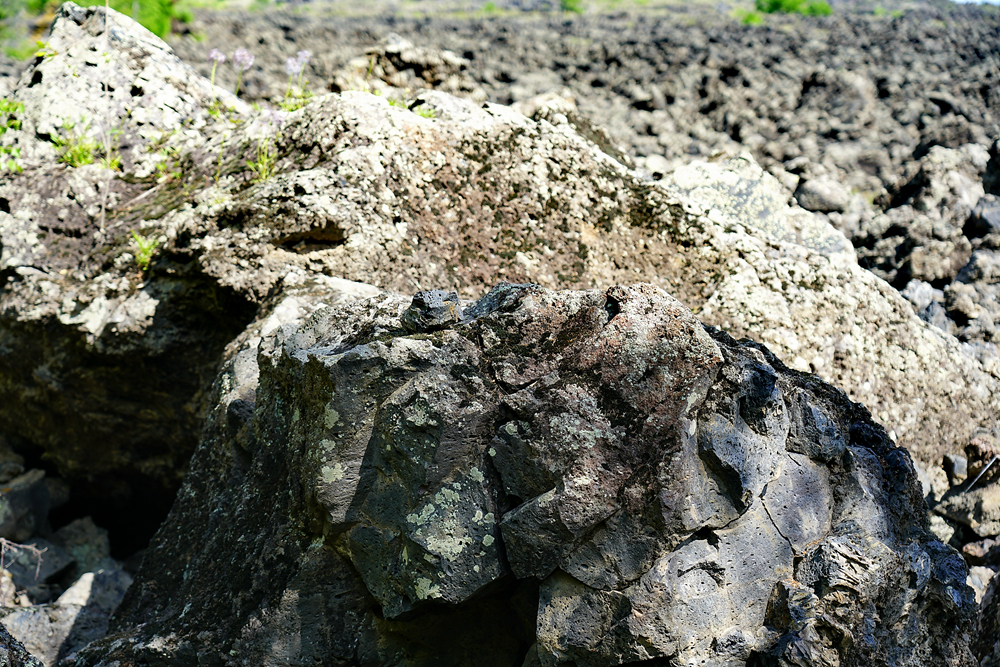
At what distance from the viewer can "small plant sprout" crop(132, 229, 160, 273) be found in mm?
4289

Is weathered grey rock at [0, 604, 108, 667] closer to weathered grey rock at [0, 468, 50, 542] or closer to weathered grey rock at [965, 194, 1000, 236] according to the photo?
weathered grey rock at [0, 468, 50, 542]

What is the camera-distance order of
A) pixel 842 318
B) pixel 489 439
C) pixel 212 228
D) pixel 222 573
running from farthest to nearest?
1. pixel 842 318
2. pixel 212 228
3. pixel 222 573
4. pixel 489 439

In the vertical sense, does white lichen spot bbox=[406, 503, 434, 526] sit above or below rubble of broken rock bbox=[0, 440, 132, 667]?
above

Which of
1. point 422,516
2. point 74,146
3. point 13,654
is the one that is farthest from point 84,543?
point 422,516

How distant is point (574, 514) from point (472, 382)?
0.55 meters

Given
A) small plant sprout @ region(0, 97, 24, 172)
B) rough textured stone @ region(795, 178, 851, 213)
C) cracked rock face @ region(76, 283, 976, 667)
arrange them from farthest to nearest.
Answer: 1. rough textured stone @ region(795, 178, 851, 213)
2. small plant sprout @ region(0, 97, 24, 172)
3. cracked rock face @ region(76, 283, 976, 667)

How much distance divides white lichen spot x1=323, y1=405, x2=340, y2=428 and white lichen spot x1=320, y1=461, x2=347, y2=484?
0.45ft

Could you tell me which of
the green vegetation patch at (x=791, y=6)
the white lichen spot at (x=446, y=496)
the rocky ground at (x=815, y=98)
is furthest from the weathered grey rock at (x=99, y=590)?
the green vegetation patch at (x=791, y=6)

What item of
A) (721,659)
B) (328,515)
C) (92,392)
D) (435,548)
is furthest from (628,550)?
(92,392)

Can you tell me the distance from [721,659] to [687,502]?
49cm

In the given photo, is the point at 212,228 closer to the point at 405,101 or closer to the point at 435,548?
the point at 405,101

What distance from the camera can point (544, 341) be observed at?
2.61 m

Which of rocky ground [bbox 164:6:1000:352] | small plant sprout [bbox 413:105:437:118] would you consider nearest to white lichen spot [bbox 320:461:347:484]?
small plant sprout [bbox 413:105:437:118]

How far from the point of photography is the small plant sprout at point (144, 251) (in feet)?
14.1
